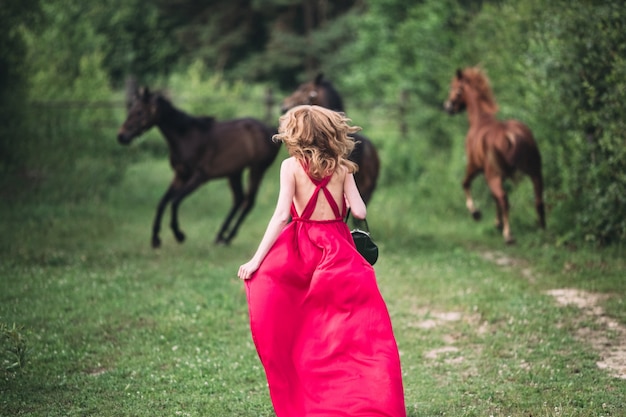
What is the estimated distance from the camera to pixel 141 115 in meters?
12.2

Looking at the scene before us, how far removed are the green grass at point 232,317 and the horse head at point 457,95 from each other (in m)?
1.78

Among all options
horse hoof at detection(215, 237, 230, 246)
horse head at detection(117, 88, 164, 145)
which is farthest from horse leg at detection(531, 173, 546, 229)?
horse head at detection(117, 88, 164, 145)

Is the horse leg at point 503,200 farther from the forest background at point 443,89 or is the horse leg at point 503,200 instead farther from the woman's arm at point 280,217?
the woman's arm at point 280,217

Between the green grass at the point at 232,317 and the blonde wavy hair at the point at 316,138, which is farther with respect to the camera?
the green grass at the point at 232,317

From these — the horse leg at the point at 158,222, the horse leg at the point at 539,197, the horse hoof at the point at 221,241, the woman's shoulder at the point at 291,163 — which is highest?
the woman's shoulder at the point at 291,163

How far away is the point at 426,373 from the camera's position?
631 cm

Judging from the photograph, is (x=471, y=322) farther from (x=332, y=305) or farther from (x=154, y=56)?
(x=154, y=56)

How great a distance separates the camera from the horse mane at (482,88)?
12.4 metres

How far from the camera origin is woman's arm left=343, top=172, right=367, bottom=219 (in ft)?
16.0

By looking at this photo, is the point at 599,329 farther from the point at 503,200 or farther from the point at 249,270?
the point at 503,200

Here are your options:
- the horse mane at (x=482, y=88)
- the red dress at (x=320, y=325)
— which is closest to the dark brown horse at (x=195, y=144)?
the horse mane at (x=482, y=88)

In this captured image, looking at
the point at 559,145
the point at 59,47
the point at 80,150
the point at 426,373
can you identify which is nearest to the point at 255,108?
the point at 59,47

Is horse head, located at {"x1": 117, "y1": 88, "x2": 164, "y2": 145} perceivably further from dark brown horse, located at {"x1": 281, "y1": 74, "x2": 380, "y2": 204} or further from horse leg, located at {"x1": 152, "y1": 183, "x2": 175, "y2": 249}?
dark brown horse, located at {"x1": 281, "y1": 74, "x2": 380, "y2": 204}

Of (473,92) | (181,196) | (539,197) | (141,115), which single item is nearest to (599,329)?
(539,197)
